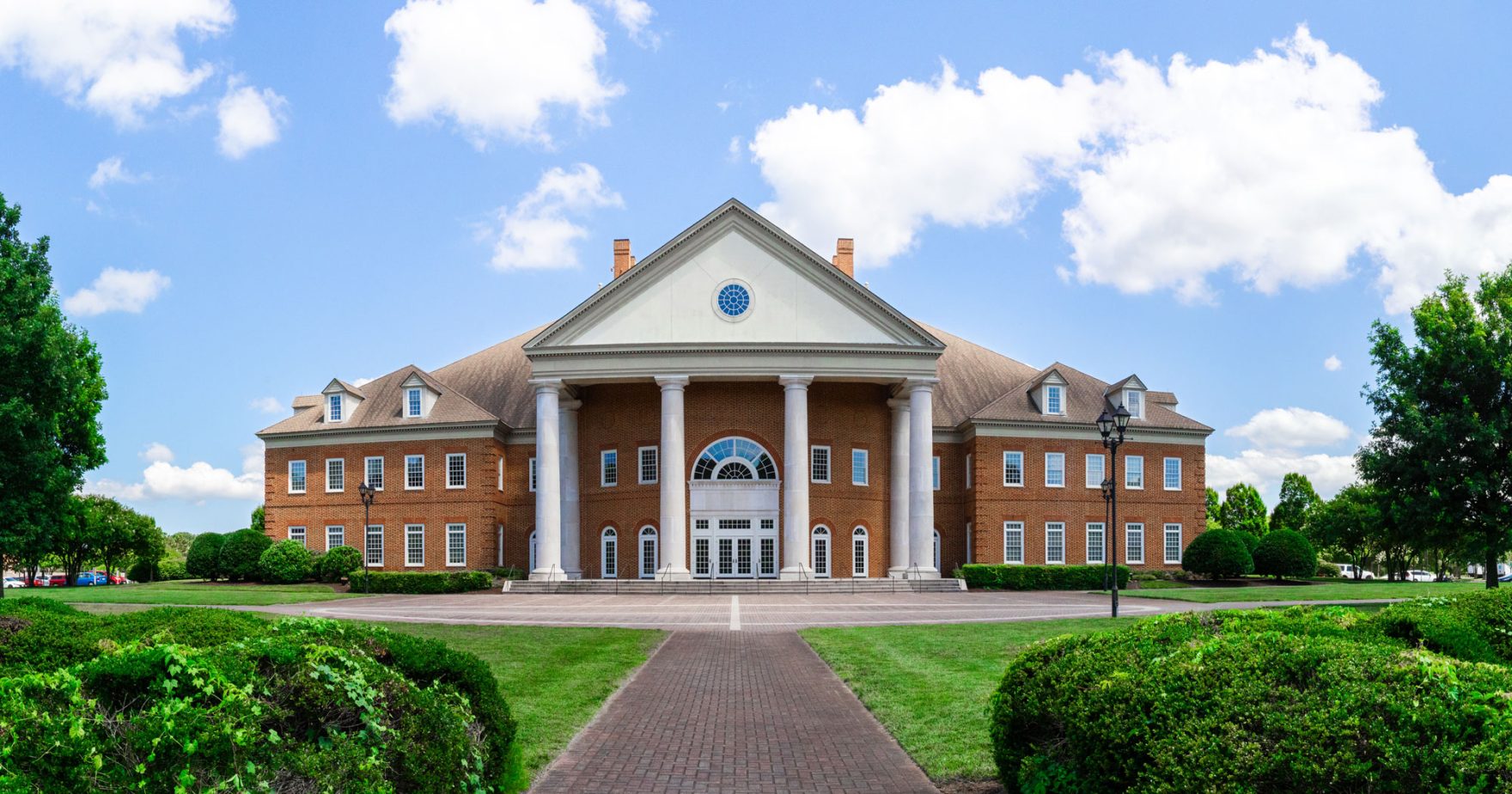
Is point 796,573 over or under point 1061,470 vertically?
under

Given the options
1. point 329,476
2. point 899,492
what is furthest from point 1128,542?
point 329,476

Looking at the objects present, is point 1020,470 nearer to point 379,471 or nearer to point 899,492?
point 899,492

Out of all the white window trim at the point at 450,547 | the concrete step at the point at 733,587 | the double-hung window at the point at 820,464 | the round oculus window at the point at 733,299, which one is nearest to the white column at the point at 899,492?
the concrete step at the point at 733,587

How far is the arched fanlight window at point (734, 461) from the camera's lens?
50781 millimetres

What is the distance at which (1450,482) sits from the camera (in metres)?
33.5

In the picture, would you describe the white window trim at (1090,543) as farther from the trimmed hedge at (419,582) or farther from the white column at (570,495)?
the trimmed hedge at (419,582)

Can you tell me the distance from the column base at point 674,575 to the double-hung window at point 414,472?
1557 centimetres

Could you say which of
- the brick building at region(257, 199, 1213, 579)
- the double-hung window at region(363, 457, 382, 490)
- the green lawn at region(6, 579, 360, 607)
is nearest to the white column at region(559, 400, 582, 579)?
the brick building at region(257, 199, 1213, 579)

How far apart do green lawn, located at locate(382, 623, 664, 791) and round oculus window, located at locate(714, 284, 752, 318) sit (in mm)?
24608

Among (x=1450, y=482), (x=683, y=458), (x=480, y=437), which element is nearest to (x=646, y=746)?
(x=1450, y=482)

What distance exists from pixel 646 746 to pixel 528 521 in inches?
1854

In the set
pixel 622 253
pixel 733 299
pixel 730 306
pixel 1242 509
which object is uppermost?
pixel 622 253

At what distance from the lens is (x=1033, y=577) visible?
168 ft

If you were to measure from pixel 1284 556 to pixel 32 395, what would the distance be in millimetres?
51965
